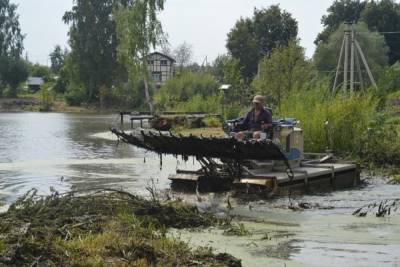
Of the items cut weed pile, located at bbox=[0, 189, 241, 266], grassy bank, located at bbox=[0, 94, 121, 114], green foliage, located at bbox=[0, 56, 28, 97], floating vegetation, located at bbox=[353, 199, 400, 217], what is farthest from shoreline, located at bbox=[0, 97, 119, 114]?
cut weed pile, located at bbox=[0, 189, 241, 266]

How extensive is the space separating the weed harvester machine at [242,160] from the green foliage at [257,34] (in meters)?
61.8

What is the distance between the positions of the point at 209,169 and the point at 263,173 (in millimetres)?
1188

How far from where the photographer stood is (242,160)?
14242mm

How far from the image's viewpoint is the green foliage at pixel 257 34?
77625 mm

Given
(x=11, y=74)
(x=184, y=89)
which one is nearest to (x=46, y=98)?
(x=11, y=74)

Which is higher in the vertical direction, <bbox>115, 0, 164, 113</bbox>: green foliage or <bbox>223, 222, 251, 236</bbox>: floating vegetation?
<bbox>115, 0, 164, 113</bbox>: green foliage

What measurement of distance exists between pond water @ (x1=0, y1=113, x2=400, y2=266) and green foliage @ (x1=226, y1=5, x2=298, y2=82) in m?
54.2

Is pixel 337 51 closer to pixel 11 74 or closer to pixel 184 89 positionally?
pixel 184 89

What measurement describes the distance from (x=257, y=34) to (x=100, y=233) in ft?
239

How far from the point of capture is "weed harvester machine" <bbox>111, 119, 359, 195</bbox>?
13195 millimetres

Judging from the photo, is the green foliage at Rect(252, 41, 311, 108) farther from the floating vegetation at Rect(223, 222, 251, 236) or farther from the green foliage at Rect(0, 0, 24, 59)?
the green foliage at Rect(0, 0, 24, 59)

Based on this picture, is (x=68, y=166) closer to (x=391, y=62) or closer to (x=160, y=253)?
(x=160, y=253)

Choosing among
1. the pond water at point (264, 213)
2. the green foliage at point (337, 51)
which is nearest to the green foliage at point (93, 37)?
the green foliage at point (337, 51)

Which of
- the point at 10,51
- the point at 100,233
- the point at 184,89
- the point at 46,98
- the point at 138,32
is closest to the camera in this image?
the point at 100,233
